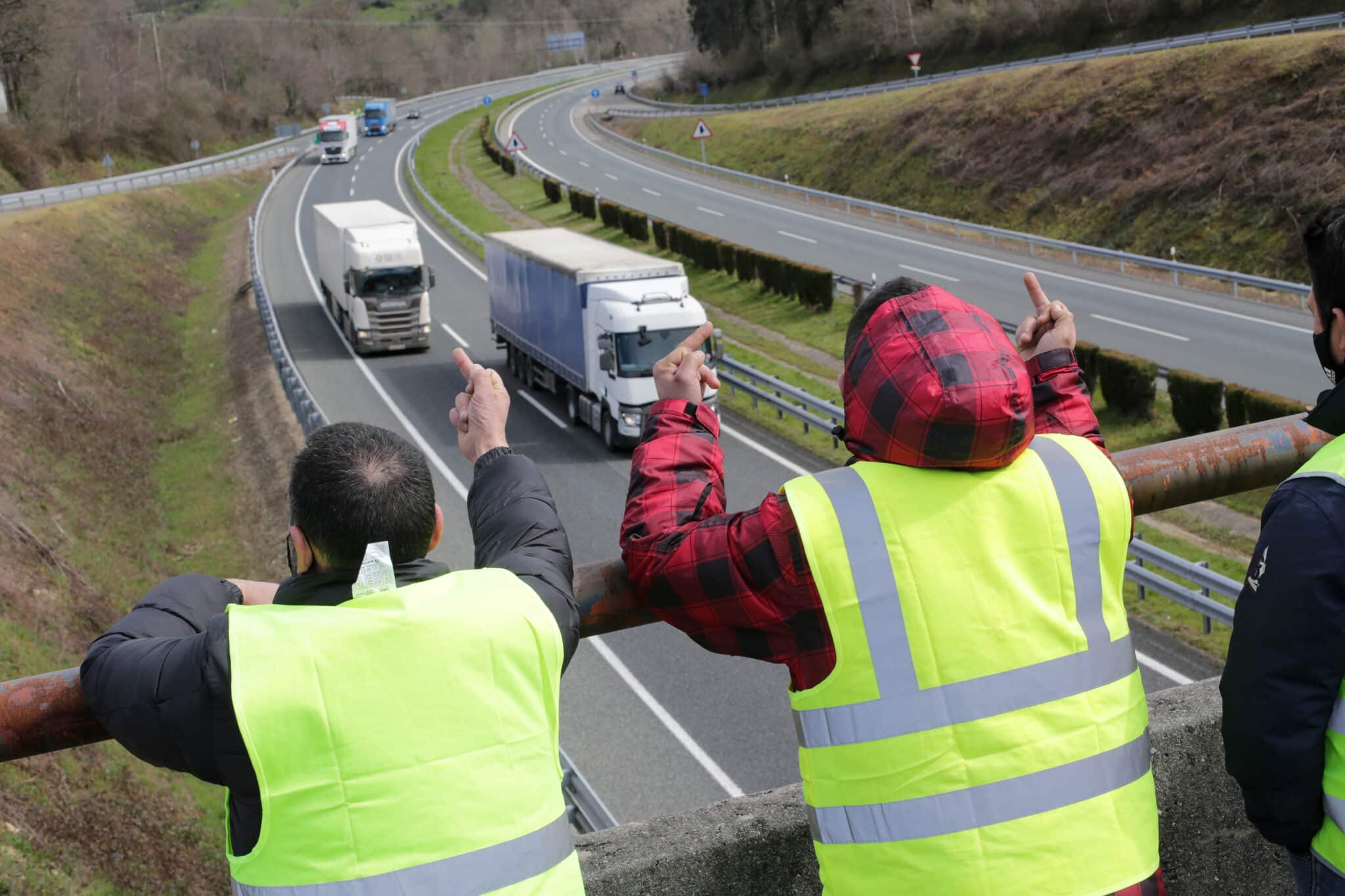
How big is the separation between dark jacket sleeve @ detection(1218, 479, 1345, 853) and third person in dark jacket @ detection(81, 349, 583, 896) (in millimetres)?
1297

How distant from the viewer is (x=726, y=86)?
93.0 m

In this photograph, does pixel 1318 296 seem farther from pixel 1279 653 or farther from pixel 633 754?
pixel 633 754

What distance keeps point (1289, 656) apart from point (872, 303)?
3.39 ft

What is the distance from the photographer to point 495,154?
6969cm

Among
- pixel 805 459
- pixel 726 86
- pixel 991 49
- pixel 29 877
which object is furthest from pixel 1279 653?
pixel 726 86

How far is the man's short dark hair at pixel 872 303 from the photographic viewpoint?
8.09 ft

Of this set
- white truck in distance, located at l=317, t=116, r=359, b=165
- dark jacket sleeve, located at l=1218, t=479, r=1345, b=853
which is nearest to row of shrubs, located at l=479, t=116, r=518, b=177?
white truck in distance, located at l=317, t=116, r=359, b=165

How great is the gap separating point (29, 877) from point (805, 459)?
14941 millimetres

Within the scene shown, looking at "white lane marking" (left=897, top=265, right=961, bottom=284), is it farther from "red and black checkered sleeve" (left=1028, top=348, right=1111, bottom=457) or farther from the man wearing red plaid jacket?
the man wearing red plaid jacket

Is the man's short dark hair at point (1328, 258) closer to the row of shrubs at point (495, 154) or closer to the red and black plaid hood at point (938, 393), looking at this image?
the red and black plaid hood at point (938, 393)

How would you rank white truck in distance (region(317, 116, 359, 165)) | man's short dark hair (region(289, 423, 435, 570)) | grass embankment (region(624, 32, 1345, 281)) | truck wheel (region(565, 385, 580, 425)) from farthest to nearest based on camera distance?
white truck in distance (region(317, 116, 359, 165))
grass embankment (region(624, 32, 1345, 281))
truck wheel (region(565, 385, 580, 425))
man's short dark hair (region(289, 423, 435, 570))

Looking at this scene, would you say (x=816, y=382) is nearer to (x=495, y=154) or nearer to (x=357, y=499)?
(x=357, y=499)

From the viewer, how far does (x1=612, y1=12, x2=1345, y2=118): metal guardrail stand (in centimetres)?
4159

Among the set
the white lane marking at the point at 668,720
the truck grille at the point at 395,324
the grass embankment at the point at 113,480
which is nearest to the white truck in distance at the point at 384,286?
the truck grille at the point at 395,324
